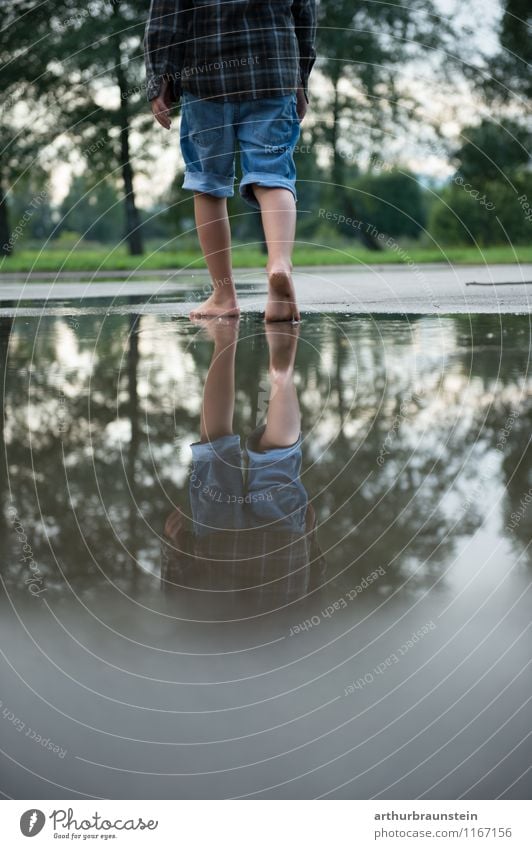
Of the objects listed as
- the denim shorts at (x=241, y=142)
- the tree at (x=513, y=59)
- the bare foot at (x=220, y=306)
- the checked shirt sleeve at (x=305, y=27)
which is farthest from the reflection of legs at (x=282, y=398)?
the tree at (x=513, y=59)

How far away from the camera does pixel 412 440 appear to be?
6.16 ft

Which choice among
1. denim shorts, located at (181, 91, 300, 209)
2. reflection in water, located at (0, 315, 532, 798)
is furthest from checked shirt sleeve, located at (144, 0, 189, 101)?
reflection in water, located at (0, 315, 532, 798)

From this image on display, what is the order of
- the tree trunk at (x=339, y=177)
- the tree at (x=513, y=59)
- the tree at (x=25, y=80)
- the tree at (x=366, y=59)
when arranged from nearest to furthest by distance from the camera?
the tree at (x=25, y=80) < the tree at (x=513, y=59) < the tree at (x=366, y=59) < the tree trunk at (x=339, y=177)

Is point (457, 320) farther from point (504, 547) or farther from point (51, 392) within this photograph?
point (504, 547)

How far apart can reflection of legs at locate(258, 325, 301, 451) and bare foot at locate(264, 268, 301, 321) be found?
21 centimetres

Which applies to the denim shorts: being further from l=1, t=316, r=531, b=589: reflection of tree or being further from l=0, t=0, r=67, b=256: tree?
l=0, t=0, r=67, b=256: tree

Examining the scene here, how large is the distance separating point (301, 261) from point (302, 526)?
635cm

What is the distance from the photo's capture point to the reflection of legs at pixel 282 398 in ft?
6.34

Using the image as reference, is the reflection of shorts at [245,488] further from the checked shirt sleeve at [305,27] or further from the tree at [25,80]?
the tree at [25,80]

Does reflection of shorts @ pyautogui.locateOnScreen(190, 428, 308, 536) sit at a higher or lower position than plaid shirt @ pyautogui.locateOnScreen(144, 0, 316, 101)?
lower

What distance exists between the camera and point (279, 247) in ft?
11.2

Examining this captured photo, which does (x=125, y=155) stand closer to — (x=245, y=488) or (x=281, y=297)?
(x=281, y=297)

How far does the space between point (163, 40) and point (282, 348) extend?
4.38ft

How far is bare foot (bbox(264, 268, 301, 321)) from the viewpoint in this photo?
3.34 m
